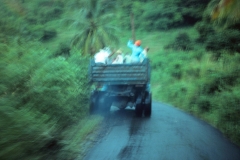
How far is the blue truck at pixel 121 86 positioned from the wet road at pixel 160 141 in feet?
2.40

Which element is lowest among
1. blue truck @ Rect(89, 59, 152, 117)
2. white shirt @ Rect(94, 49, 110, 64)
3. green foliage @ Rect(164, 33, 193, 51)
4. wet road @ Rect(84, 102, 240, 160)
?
wet road @ Rect(84, 102, 240, 160)

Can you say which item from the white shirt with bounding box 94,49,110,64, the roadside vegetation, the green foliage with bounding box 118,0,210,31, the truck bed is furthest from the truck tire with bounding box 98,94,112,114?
the green foliage with bounding box 118,0,210,31

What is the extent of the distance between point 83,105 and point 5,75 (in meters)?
6.87

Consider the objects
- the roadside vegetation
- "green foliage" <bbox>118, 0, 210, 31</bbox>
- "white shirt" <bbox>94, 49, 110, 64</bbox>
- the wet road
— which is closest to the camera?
the roadside vegetation

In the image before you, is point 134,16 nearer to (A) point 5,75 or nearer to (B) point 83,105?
(B) point 83,105

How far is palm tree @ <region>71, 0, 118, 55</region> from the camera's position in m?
28.5

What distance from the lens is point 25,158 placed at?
20.3 feet

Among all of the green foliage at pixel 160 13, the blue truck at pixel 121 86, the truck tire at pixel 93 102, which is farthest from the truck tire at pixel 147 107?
the green foliage at pixel 160 13

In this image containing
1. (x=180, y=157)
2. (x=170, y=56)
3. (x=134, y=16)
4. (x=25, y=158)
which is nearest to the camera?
(x=25, y=158)

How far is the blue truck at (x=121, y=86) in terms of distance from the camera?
12.9 meters

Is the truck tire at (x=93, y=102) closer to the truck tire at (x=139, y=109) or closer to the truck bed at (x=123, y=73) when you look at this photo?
the truck bed at (x=123, y=73)

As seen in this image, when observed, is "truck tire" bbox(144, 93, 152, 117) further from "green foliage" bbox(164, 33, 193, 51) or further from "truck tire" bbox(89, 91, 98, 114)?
"green foliage" bbox(164, 33, 193, 51)

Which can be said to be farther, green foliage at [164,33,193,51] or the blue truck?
green foliage at [164,33,193,51]

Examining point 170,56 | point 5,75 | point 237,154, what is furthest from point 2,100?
point 170,56
